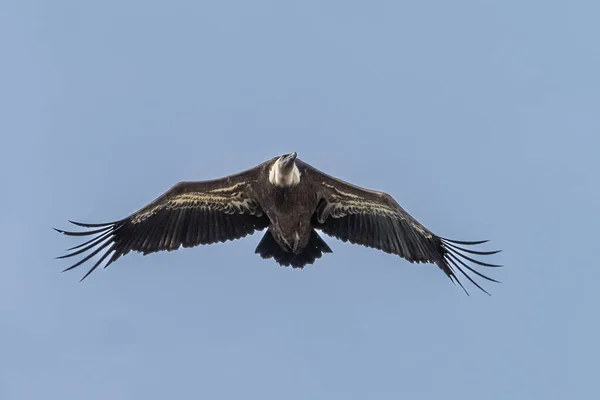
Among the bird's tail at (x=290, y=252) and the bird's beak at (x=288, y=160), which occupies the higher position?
the bird's beak at (x=288, y=160)

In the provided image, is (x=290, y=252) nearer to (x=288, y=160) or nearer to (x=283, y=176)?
(x=283, y=176)

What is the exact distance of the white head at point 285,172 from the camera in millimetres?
17219

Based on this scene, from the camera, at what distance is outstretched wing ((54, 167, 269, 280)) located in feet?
59.2

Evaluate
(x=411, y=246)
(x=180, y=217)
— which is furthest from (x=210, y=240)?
(x=411, y=246)

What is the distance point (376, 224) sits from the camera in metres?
18.4

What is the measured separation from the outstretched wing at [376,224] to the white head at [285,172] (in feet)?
2.02

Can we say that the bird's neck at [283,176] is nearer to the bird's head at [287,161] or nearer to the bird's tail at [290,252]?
the bird's head at [287,161]

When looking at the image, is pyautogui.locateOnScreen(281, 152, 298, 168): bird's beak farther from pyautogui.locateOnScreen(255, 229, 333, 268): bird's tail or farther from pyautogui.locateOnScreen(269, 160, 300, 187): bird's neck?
pyautogui.locateOnScreen(255, 229, 333, 268): bird's tail

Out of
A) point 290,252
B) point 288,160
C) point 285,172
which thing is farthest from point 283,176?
point 290,252

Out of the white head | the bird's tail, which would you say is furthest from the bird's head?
the bird's tail

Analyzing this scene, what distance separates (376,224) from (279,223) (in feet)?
5.58

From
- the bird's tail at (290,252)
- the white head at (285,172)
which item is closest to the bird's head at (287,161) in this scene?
the white head at (285,172)

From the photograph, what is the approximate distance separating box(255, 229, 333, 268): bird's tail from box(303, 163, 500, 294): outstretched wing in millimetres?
356

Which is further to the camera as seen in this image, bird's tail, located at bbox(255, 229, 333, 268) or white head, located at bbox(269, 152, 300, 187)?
bird's tail, located at bbox(255, 229, 333, 268)
